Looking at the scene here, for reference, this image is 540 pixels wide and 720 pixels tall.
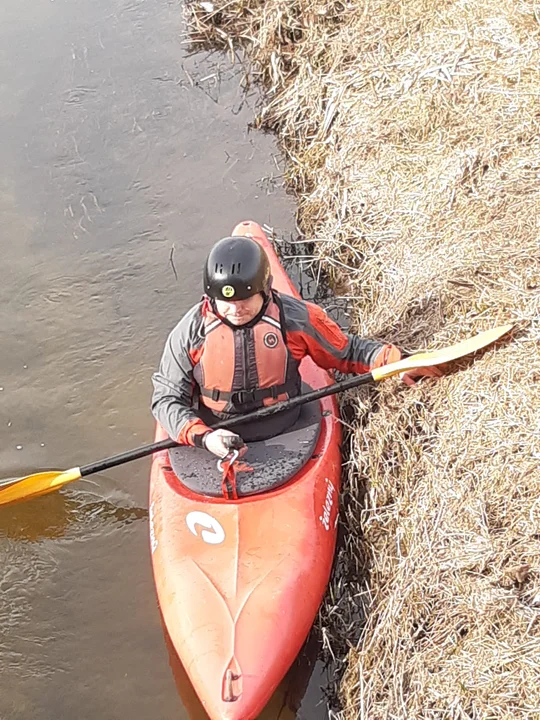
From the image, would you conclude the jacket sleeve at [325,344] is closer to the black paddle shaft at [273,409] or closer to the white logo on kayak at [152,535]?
the black paddle shaft at [273,409]

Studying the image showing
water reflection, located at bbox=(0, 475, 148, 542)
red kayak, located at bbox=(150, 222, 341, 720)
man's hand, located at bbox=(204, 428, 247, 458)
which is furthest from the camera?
water reflection, located at bbox=(0, 475, 148, 542)

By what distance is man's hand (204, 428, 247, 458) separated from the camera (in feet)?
14.0

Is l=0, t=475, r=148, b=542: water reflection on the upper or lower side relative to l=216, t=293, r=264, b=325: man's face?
lower

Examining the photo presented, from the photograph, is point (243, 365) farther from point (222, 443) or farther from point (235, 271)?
point (235, 271)

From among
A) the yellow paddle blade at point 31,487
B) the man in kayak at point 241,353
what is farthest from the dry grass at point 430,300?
the yellow paddle blade at point 31,487

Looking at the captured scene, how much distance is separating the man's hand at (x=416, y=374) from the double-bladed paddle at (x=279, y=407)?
0.13 feet

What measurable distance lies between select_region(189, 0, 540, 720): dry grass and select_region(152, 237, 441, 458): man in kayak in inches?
16.9

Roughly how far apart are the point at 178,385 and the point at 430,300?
4.99ft

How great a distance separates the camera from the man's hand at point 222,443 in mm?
4273

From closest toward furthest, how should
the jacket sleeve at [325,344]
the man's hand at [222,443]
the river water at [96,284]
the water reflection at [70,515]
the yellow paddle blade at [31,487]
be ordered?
1. the man's hand at [222,443]
2. the river water at [96,284]
3. the jacket sleeve at [325,344]
4. the yellow paddle blade at [31,487]
5. the water reflection at [70,515]

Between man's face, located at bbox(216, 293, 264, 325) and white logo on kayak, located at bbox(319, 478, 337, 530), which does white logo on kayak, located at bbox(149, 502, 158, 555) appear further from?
man's face, located at bbox(216, 293, 264, 325)

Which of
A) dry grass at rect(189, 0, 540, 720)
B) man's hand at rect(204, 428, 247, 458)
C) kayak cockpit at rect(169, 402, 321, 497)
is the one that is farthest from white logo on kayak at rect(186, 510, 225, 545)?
dry grass at rect(189, 0, 540, 720)

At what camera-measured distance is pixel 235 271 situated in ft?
13.6

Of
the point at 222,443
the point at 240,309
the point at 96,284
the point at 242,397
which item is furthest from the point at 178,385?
the point at 96,284
